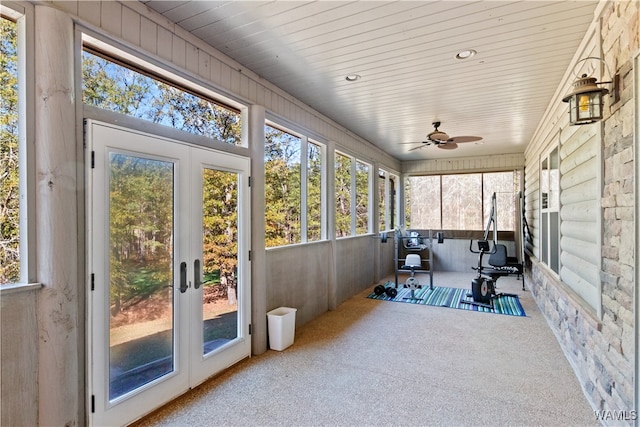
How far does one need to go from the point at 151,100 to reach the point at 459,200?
8.04m

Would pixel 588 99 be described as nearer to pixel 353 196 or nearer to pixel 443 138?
pixel 443 138

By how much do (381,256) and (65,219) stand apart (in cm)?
645

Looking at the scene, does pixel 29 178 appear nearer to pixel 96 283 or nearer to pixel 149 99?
pixel 96 283

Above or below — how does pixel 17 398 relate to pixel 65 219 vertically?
below

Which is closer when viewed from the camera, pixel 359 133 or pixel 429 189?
pixel 359 133

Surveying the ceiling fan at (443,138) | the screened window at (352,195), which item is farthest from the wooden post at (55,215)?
the ceiling fan at (443,138)

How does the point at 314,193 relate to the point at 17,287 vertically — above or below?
above

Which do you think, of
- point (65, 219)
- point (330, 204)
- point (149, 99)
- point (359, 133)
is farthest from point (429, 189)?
point (65, 219)

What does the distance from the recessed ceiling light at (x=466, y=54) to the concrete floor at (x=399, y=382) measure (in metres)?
2.93

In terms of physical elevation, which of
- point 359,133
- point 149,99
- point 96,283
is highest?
point 359,133

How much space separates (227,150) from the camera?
10.6 feet

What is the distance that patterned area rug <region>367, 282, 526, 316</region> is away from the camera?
17.1ft

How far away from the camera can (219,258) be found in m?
3.17

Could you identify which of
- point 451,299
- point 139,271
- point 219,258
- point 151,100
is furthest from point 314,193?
point 451,299
